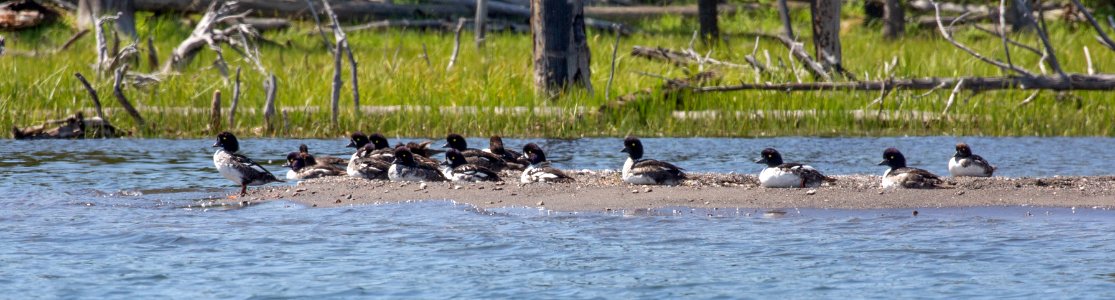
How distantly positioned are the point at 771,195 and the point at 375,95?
8.71 m

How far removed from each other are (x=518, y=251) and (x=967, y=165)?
4.94m

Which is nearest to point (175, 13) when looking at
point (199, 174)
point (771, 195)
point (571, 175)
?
point (199, 174)

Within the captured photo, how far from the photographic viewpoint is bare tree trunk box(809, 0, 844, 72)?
20.4m

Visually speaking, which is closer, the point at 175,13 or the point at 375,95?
the point at 375,95

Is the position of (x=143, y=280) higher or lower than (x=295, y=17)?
lower

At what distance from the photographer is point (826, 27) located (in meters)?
20.5

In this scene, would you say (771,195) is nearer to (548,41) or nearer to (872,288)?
(872,288)

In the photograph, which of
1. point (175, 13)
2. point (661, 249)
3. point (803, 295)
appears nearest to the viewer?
point (803, 295)

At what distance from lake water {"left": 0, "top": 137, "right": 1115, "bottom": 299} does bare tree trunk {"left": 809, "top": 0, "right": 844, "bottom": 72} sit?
9.73 meters

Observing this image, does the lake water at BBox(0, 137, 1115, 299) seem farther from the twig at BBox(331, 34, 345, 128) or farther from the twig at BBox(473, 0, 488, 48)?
the twig at BBox(473, 0, 488, 48)

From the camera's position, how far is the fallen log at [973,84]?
55.8 ft

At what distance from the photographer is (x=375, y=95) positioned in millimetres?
19281

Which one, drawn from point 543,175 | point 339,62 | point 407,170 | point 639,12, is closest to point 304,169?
point 407,170

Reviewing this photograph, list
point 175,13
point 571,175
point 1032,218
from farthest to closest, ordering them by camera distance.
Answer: point 175,13 < point 571,175 < point 1032,218
